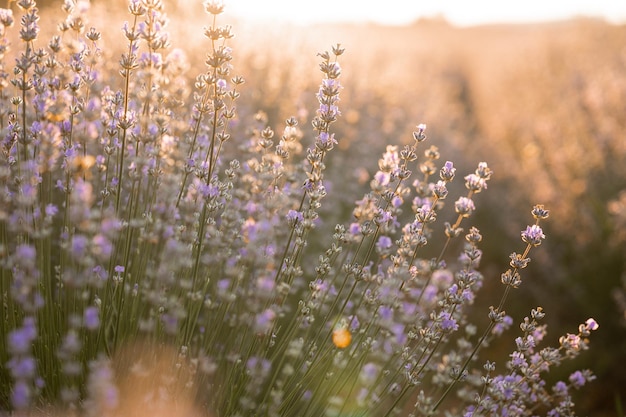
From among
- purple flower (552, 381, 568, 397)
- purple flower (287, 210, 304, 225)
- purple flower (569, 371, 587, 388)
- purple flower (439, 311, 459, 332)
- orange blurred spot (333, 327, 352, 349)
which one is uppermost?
purple flower (287, 210, 304, 225)

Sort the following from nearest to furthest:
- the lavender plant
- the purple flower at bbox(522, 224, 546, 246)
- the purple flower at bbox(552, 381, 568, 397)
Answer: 1. the lavender plant
2. the purple flower at bbox(522, 224, 546, 246)
3. the purple flower at bbox(552, 381, 568, 397)

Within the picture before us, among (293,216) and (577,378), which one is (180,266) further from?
(577,378)

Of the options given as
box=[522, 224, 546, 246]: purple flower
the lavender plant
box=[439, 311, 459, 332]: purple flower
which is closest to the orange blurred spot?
the lavender plant

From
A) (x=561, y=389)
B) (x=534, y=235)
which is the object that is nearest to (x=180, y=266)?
(x=534, y=235)

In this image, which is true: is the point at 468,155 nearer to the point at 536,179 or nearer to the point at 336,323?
the point at 536,179

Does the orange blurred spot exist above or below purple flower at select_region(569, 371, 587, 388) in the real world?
above

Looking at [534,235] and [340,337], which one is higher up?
[534,235]

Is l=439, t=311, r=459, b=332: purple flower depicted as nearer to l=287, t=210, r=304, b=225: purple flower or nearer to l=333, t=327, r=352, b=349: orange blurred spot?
l=333, t=327, r=352, b=349: orange blurred spot

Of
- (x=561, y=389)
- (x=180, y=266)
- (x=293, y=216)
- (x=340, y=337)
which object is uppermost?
(x=293, y=216)

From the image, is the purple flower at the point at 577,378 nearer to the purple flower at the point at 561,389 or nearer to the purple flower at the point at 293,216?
the purple flower at the point at 561,389

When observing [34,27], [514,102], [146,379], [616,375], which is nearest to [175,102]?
[34,27]

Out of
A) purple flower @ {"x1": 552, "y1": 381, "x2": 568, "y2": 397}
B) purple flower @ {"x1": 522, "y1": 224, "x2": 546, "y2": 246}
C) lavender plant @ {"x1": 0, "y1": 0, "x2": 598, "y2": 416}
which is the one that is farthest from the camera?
purple flower @ {"x1": 552, "y1": 381, "x2": 568, "y2": 397}

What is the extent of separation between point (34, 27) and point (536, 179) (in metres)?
6.06

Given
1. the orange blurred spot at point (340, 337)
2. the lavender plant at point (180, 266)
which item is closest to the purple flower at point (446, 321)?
the lavender plant at point (180, 266)
